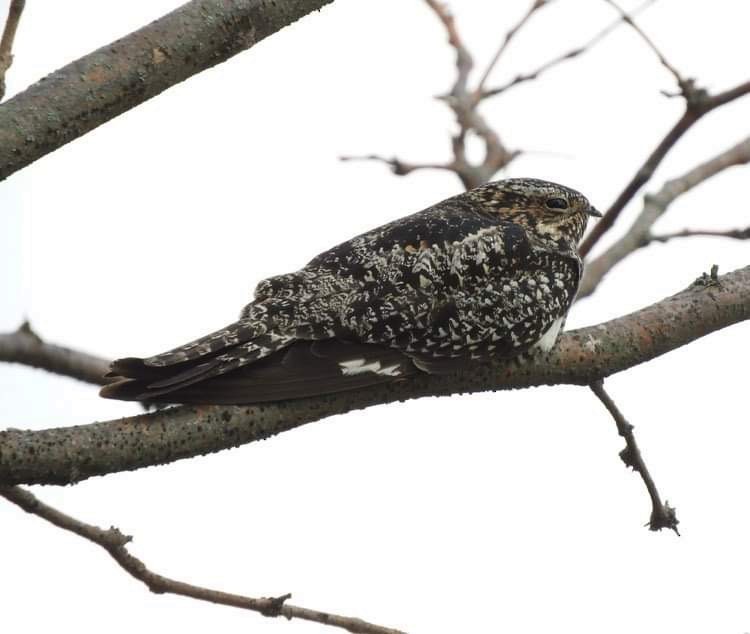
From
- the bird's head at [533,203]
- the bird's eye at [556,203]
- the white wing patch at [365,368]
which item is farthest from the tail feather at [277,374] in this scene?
the bird's eye at [556,203]

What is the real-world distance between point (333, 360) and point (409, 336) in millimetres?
336

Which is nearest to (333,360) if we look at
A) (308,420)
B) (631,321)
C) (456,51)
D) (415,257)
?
(308,420)

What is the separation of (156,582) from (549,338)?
160cm

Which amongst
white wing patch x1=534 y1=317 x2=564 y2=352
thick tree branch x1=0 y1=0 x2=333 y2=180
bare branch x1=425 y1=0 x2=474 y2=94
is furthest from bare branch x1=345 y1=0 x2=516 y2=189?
thick tree branch x1=0 y1=0 x2=333 y2=180

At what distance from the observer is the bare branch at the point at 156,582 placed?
3.14 meters

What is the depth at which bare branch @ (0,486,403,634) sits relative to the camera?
3143 millimetres

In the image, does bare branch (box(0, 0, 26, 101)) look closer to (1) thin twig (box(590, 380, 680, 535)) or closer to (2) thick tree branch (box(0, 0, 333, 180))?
(2) thick tree branch (box(0, 0, 333, 180))

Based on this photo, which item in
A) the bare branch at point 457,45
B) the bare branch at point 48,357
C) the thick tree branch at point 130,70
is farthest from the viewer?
the bare branch at point 457,45

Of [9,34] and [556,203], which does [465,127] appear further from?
[9,34]

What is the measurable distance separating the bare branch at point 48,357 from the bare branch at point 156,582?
1.00 m

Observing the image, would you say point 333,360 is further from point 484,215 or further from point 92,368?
point 484,215

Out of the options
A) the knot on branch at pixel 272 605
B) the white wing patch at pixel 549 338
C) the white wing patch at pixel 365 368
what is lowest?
the knot on branch at pixel 272 605

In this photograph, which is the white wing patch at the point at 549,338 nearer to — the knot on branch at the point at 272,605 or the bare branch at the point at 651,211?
the bare branch at the point at 651,211

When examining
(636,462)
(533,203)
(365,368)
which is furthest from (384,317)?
(533,203)
